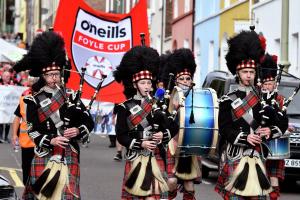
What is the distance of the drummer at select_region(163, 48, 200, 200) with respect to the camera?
39.6 feet

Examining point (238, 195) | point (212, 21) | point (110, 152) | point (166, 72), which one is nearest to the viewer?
point (238, 195)

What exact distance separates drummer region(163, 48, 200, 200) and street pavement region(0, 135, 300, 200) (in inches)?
101

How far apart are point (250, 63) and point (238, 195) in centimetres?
129

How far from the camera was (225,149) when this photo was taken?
1030cm

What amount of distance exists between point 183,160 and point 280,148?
1.60 meters

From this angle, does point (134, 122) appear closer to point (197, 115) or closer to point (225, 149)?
point (225, 149)

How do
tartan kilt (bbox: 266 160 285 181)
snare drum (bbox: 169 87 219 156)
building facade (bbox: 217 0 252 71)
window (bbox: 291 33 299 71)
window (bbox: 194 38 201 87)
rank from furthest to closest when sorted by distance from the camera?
window (bbox: 194 38 201 87) < building facade (bbox: 217 0 252 71) < window (bbox: 291 33 299 71) < tartan kilt (bbox: 266 160 285 181) < snare drum (bbox: 169 87 219 156)

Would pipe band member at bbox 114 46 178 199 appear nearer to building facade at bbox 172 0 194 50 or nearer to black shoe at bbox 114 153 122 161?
black shoe at bbox 114 153 122 161

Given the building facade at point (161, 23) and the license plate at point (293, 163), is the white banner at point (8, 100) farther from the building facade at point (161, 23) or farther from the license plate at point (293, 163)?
the building facade at point (161, 23)

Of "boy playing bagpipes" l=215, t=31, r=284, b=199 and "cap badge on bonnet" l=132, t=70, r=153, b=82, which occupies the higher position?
"cap badge on bonnet" l=132, t=70, r=153, b=82

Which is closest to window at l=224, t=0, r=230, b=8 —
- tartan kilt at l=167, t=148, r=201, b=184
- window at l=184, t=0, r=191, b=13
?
window at l=184, t=0, r=191, b=13

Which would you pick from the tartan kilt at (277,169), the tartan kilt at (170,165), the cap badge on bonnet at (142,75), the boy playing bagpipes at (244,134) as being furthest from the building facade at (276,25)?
the cap badge on bonnet at (142,75)

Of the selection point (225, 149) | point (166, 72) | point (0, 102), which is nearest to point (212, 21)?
point (0, 102)

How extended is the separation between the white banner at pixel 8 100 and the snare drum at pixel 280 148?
15.3 meters
